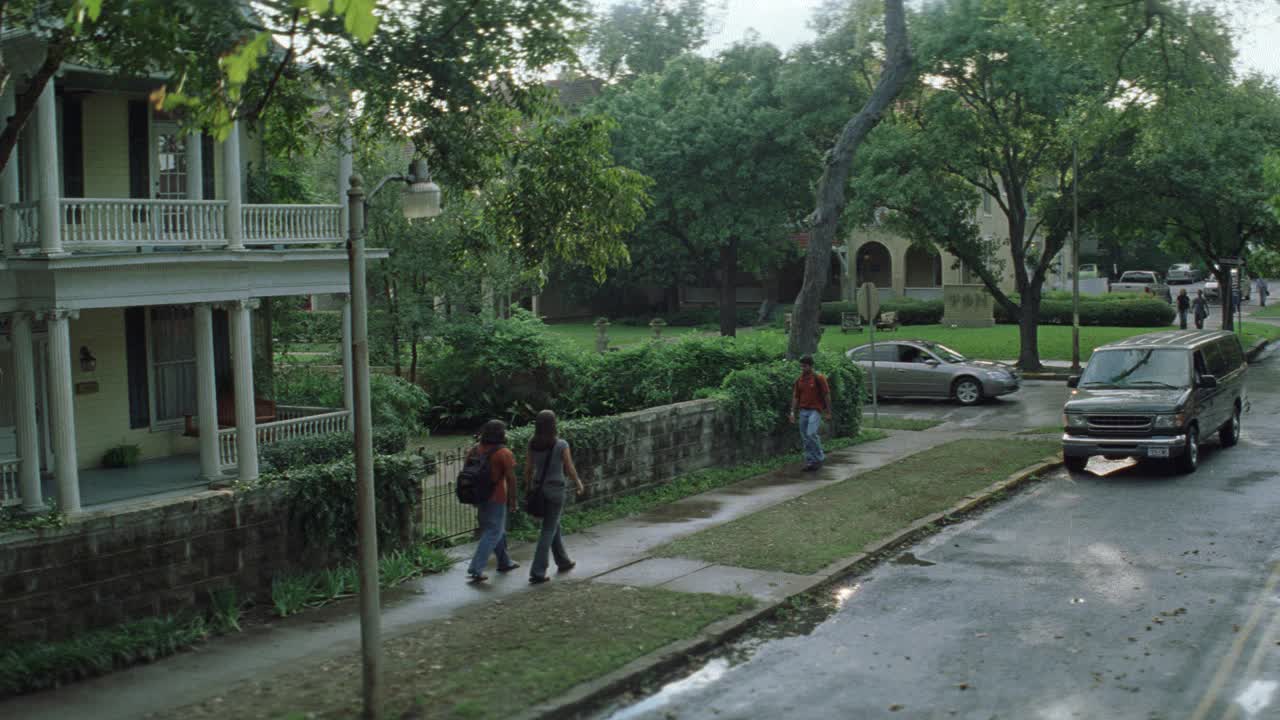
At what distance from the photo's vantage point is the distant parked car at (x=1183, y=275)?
3179 inches

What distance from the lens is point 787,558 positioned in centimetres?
1256

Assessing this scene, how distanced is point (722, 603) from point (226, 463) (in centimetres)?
1086

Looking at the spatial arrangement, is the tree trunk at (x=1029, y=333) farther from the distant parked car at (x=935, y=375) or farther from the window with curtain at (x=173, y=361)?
the window with curtain at (x=173, y=361)

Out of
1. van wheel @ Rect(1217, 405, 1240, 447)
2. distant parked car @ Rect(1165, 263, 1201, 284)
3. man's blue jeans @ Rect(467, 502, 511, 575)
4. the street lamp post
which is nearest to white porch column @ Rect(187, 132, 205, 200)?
man's blue jeans @ Rect(467, 502, 511, 575)

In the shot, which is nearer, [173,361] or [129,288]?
[129,288]

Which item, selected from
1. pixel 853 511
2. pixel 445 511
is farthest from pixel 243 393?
pixel 853 511

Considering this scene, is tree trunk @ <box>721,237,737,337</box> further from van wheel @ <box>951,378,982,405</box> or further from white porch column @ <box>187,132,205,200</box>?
white porch column @ <box>187,132,205,200</box>

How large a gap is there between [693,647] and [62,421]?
9712 mm

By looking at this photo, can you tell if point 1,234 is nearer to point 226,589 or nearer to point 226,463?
point 226,463

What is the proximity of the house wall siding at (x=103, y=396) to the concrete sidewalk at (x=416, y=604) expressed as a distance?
28.2ft

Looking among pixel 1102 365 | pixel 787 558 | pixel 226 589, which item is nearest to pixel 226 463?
pixel 226 589

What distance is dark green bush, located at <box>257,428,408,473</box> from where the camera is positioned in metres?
17.8

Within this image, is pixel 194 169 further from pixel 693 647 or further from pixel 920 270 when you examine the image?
pixel 920 270

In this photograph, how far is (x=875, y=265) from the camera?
214ft
